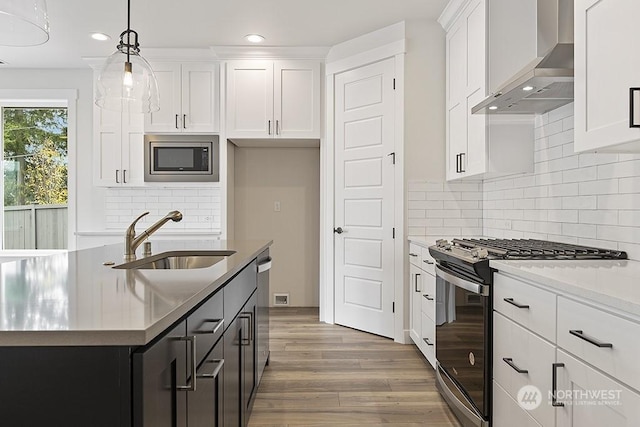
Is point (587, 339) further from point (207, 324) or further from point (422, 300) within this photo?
point (422, 300)

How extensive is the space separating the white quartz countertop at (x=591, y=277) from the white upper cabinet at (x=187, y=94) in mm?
3493

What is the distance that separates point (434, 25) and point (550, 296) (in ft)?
9.83

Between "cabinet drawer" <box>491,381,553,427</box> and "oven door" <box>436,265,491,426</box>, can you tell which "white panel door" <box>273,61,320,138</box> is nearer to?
"oven door" <box>436,265,491,426</box>

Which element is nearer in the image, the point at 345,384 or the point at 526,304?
the point at 526,304

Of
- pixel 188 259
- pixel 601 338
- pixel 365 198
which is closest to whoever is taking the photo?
pixel 601 338

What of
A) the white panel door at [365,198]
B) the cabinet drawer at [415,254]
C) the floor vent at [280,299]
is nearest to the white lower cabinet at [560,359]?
the cabinet drawer at [415,254]

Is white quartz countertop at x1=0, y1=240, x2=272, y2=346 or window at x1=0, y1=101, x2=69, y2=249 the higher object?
window at x1=0, y1=101, x2=69, y2=249

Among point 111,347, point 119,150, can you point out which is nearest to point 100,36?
point 119,150

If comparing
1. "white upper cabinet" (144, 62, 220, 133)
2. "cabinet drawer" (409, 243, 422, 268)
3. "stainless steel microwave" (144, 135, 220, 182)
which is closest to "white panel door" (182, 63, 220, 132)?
"white upper cabinet" (144, 62, 220, 133)

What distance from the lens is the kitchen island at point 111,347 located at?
0.85m

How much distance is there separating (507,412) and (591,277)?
2.35 feet

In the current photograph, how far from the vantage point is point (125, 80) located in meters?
2.26

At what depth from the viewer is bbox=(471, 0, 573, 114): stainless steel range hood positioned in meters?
2.00

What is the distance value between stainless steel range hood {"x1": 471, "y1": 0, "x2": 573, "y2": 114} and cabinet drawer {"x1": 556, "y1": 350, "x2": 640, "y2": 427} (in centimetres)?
124
